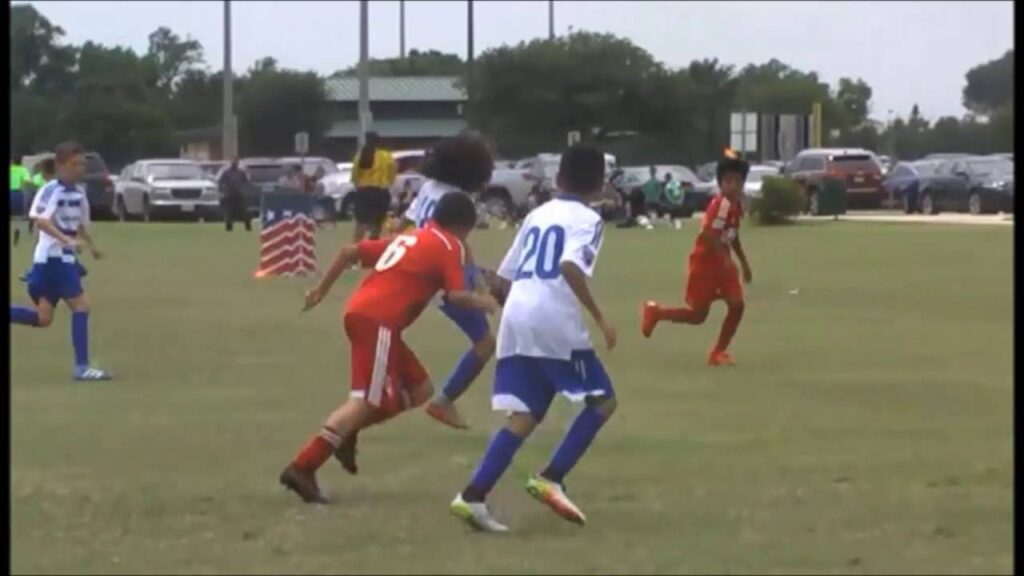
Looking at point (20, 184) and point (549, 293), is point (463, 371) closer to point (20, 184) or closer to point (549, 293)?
point (549, 293)

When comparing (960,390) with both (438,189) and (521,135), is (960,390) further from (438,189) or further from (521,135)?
(521,135)

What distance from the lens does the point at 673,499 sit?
33.2ft

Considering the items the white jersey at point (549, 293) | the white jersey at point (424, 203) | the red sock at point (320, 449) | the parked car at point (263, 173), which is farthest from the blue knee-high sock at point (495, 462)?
the parked car at point (263, 173)

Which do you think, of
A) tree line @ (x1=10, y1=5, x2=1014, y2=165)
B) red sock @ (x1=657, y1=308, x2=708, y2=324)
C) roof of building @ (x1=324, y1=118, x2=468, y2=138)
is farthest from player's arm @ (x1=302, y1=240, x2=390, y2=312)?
roof of building @ (x1=324, y1=118, x2=468, y2=138)

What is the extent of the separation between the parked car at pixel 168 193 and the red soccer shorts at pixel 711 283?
3752 cm

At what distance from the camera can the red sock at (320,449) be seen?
32.1ft

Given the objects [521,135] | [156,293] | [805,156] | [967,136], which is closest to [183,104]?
[521,135]

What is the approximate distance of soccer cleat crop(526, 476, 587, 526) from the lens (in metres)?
9.28

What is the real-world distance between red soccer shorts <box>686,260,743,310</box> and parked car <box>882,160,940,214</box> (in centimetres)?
3704

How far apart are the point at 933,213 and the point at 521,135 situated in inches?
1591

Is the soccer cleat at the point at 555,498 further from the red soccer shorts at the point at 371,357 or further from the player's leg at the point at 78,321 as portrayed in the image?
the player's leg at the point at 78,321

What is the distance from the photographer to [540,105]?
3583 inches

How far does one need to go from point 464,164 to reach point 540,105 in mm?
80310

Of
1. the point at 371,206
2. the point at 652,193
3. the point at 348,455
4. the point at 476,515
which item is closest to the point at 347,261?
the point at 348,455
